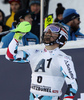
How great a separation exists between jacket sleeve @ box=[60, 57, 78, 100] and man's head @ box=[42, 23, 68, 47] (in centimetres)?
26

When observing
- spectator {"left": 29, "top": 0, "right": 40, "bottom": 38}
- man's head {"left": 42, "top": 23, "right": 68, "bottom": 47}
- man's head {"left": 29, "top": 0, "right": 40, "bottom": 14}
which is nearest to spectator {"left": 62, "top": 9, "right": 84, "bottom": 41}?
spectator {"left": 29, "top": 0, "right": 40, "bottom": 38}

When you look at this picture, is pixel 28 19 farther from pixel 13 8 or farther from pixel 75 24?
pixel 13 8

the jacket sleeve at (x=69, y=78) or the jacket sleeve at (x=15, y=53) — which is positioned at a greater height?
the jacket sleeve at (x=15, y=53)

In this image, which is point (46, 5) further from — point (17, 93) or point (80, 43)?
point (17, 93)

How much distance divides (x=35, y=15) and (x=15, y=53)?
2560 mm

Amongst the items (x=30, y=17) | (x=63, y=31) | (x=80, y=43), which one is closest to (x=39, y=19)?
(x=30, y=17)

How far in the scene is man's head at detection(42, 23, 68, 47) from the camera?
19.5ft

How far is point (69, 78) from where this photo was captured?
5805mm

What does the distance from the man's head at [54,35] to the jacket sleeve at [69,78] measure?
10.1 inches

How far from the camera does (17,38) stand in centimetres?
597

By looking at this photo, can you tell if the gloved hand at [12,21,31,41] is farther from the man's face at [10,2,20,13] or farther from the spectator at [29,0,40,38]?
the man's face at [10,2,20,13]

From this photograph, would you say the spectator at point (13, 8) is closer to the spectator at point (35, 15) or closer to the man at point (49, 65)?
the spectator at point (35, 15)

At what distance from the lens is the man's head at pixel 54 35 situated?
19.5ft

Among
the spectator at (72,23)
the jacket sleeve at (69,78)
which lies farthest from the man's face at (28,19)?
the jacket sleeve at (69,78)
